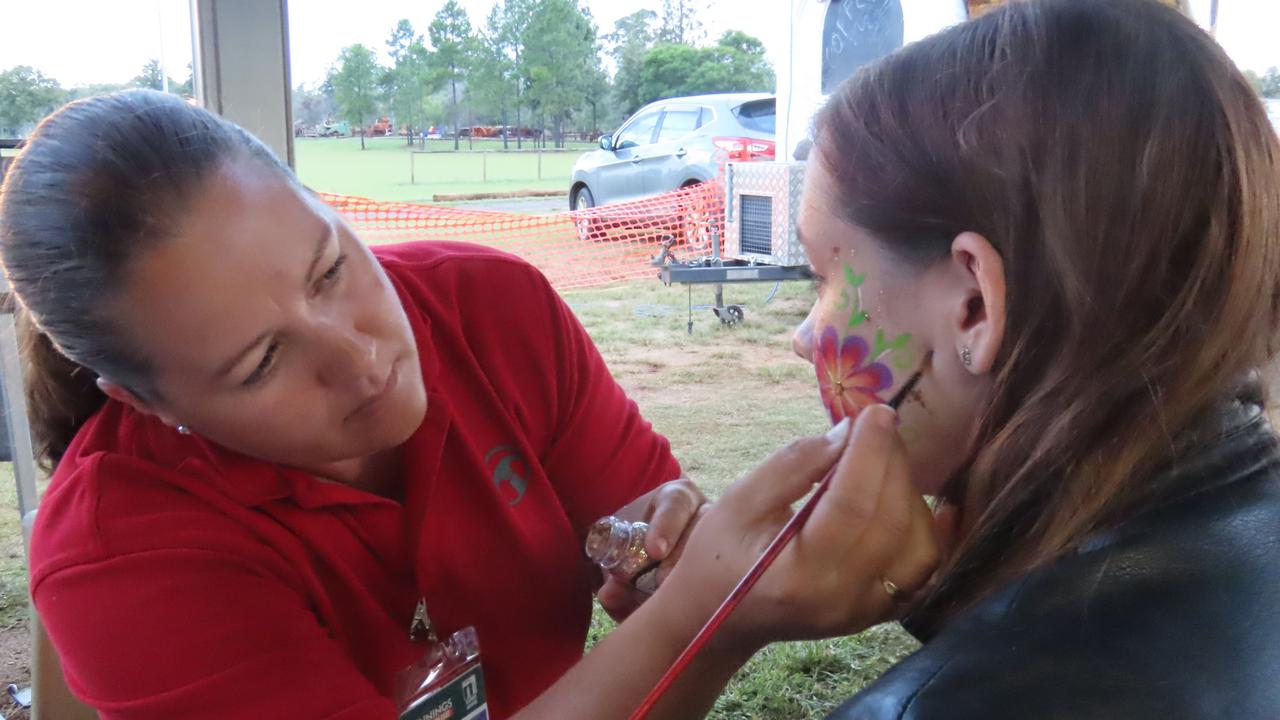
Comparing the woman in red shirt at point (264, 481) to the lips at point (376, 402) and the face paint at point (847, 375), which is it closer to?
the lips at point (376, 402)

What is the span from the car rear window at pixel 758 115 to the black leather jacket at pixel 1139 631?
6.72 meters

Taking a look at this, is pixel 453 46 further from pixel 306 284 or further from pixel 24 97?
pixel 306 284

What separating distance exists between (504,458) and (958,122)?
0.64m

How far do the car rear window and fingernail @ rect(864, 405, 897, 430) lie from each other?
6.61 m

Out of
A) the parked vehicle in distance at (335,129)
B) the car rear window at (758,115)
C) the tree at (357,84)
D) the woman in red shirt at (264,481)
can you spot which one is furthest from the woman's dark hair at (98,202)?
the car rear window at (758,115)

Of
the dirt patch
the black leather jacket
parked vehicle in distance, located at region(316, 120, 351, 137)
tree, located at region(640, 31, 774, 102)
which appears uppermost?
tree, located at region(640, 31, 774, 102)

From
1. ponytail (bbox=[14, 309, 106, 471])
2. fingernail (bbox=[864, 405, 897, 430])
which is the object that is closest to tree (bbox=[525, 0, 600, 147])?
ponytail (bbox=[14, 309, 106, 471])

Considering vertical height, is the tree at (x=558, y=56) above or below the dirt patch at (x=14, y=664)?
above

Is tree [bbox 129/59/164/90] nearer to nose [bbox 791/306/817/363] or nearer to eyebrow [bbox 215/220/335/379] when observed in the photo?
eyebrow [bbox 215/220/335/379]

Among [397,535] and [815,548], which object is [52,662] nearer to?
[397,535]

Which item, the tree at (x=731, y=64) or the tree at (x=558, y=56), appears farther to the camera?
the tree at (x=731, y=64)

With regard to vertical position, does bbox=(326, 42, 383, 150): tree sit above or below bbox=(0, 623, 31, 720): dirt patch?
above

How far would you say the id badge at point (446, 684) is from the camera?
39.6 inches

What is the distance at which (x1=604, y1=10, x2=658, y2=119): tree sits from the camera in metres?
4.43
